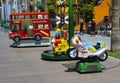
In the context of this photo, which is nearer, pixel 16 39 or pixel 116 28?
pixel 116 28

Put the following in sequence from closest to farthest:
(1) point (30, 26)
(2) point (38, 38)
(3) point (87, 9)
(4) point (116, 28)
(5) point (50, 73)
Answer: (5) point (50, 73) < (4) point (116, 28) < (1) point (30, 26) < (2) point (38, 38) < (3) point (87, 9)

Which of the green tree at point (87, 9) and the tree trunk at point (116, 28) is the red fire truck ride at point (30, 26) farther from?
the green tree at point (87, 9)

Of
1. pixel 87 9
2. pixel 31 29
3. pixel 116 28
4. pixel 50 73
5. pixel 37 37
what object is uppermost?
pixel 87 9

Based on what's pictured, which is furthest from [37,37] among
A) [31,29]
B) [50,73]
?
[50,73]

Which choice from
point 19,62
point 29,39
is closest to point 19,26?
point 29,39

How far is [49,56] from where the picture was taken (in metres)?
15.5

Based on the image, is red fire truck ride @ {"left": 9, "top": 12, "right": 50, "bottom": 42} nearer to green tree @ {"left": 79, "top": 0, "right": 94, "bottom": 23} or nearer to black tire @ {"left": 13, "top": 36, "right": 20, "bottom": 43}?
black tire @ {"left": 13, "top": 36, "right": 20, "bottom": 43}

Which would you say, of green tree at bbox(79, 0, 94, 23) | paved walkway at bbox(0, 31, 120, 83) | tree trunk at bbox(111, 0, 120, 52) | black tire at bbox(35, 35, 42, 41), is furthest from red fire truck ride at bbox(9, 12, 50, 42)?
→ green tree at bbox(79, 0, 94, 23)

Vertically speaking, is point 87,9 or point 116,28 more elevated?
point 87,9

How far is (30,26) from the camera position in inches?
934

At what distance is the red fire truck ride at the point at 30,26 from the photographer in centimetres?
2367

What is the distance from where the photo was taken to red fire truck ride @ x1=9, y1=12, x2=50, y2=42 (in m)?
23.7

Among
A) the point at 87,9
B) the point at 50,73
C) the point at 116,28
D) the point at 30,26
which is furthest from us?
the point at 87,9

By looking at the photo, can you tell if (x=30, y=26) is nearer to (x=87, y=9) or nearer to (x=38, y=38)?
(x=38, y=38)
